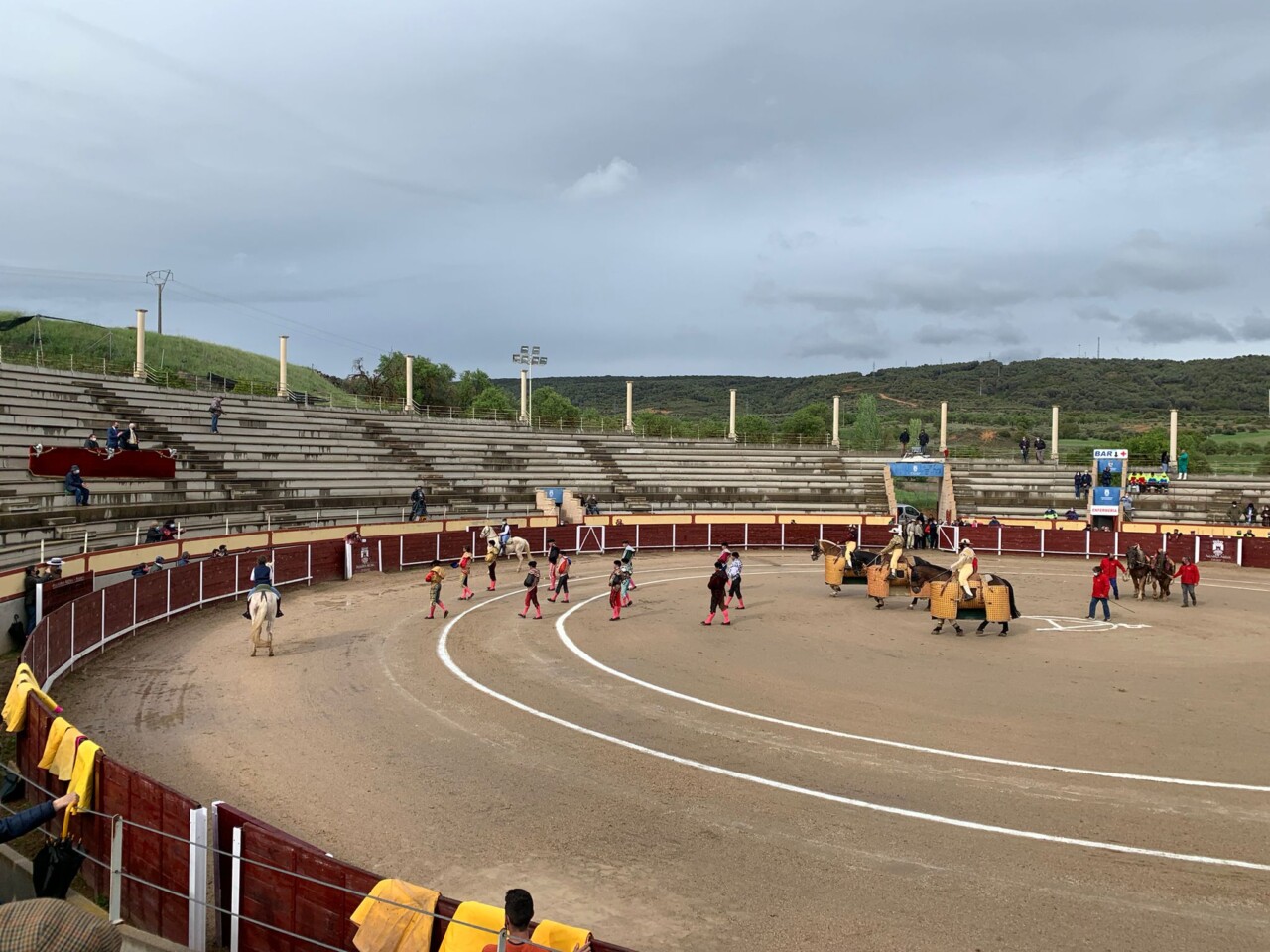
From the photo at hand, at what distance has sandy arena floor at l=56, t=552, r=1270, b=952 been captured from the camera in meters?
7.96

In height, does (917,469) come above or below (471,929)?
above

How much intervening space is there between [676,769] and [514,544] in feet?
66.8

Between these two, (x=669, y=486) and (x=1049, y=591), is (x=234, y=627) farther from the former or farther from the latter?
(x=669, y=486)

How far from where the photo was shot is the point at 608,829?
31.2 feet

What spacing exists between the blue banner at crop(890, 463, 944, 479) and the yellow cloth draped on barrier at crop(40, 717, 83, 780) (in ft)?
155

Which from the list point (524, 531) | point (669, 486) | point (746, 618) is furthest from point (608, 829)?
point (669, 486)

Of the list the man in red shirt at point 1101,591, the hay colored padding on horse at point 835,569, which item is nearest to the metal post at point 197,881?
the man in red shirt at point 1101,591

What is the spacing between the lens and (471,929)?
560 centimetres

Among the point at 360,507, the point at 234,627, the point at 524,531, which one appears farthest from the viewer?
the point at 360,507

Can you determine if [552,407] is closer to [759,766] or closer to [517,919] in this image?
[759,766]

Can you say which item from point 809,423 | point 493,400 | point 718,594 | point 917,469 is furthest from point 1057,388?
point 718,594

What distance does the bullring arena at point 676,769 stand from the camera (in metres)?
7.46

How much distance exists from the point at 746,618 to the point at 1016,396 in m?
153

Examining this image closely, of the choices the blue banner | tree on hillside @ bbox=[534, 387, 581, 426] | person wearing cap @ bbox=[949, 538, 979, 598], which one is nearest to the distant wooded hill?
tree on hillside @ bbox=[534, 387, 581, 426]
